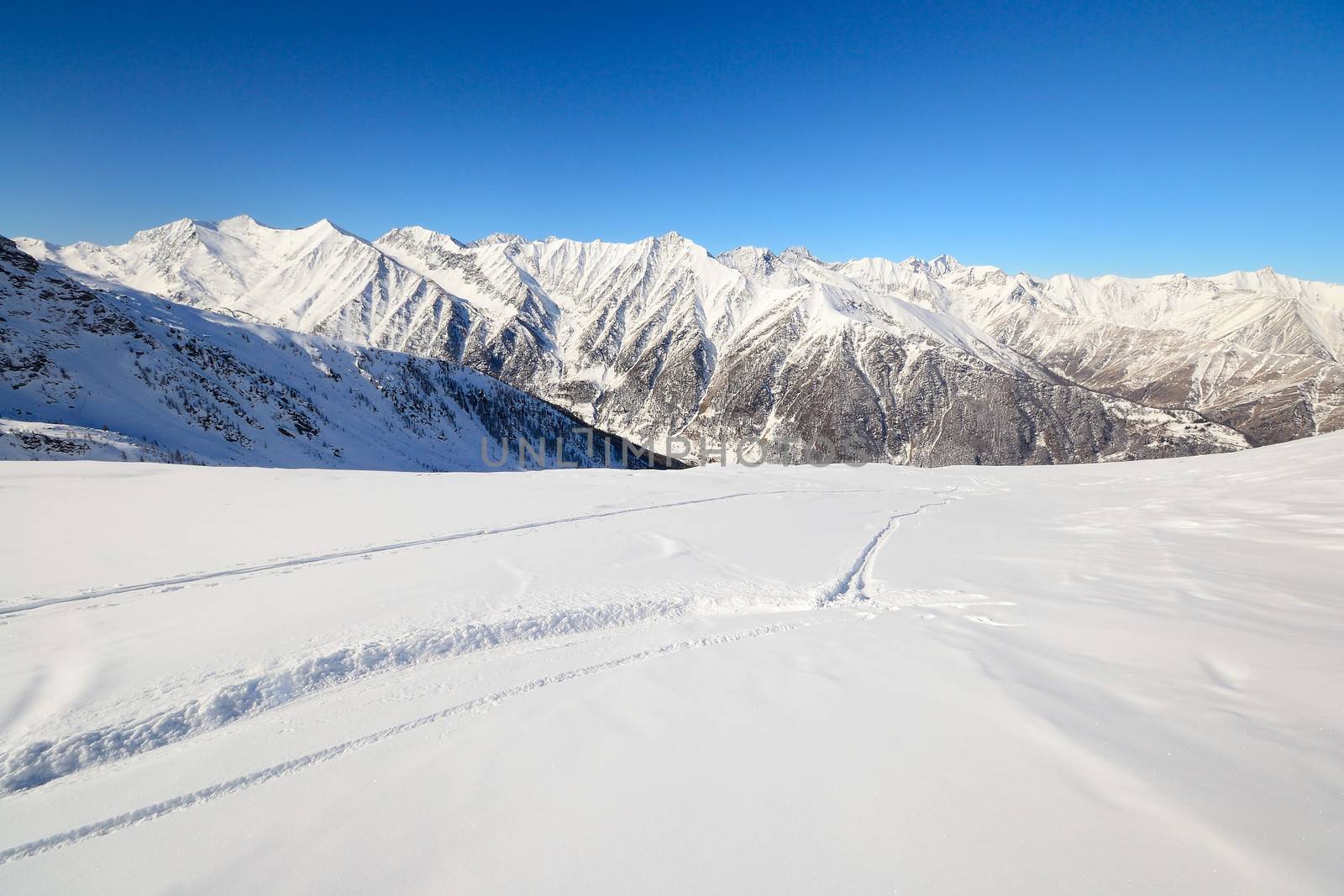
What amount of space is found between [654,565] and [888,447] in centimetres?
18098

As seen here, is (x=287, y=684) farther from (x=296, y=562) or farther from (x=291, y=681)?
(x=296, y=562)

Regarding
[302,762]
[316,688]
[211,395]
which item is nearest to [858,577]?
[316,688]

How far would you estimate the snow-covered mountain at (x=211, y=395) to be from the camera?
40.5 metres

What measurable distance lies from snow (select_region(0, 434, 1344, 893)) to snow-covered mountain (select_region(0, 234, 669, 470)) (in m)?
33.4

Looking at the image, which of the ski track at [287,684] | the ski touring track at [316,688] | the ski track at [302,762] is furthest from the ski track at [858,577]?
Result: the ski track at [302,762]

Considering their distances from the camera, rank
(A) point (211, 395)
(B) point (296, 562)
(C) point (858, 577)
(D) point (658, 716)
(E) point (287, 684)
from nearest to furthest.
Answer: (D) point (658, 716)
(E) point (287, 684)
(B) point (296, 562)
(C) point (858, 577)
(A) point (211, 395)

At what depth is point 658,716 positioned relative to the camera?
3.86m

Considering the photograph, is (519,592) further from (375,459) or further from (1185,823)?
(375,459)

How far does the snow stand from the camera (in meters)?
2.52

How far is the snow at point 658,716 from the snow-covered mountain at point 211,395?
33.4 m

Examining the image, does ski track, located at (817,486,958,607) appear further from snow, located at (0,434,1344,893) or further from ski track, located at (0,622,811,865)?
ski track, located at (0,622,811,865)

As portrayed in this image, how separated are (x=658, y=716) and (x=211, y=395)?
7388cm

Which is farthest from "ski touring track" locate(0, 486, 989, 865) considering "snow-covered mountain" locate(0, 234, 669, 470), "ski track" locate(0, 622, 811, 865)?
"snow-covered mountain" locate(0, 234, 669, 470)

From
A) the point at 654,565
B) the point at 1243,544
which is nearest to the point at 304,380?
the point at 654,565
